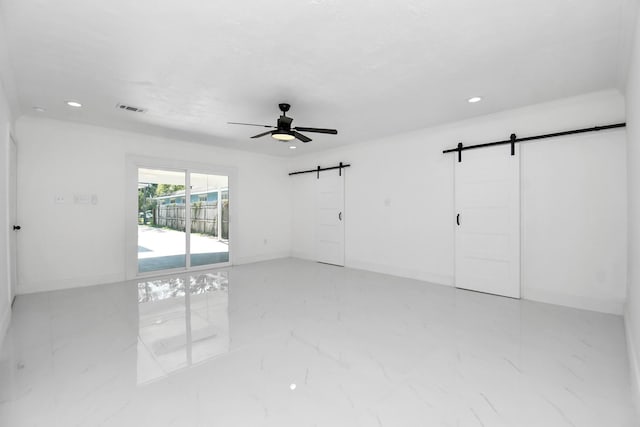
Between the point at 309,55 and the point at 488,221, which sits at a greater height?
the point at 309,55

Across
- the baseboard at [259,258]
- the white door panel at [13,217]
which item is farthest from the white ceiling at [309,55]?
the baseboard at [259,258]

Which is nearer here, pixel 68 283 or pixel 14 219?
pixel 14 219

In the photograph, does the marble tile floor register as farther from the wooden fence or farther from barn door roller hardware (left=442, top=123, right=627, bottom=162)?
barn door roller hardware (left=442, top=123, right=627, bottom=162)

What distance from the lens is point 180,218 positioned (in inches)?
242

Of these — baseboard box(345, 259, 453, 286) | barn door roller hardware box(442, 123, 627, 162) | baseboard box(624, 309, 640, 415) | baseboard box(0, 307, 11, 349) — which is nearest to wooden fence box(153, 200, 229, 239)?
baseboard box(0, 307, 11, 349)

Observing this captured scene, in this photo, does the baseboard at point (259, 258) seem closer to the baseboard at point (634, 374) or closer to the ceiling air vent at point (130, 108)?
the ceiling air vent at point (130, 108)

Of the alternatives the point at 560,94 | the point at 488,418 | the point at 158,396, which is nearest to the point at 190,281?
the point at 158,396

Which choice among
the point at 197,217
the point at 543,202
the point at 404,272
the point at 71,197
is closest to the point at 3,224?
the point at 71,197

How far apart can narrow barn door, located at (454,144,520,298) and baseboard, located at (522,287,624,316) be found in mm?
186

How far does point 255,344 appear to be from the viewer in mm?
2820

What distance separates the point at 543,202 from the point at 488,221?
2.35 feet

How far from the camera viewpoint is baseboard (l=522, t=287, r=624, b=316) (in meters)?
3.63

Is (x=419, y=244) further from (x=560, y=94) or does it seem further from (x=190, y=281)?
(x=190, y=281)

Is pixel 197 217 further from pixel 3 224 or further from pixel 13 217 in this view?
pixel 3 224
